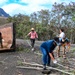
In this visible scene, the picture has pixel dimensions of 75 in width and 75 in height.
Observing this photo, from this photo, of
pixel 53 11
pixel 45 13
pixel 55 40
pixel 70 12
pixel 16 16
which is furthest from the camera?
pixel 16 16

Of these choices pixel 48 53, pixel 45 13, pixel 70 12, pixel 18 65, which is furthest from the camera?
pixel 45 13

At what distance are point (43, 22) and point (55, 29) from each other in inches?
146

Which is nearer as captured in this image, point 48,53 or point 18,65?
point 48,53

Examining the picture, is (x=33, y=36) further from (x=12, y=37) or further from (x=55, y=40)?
(x=55, y=40)

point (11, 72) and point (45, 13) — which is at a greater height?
point (45, 13)

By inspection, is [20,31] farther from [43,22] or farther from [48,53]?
[48,53]

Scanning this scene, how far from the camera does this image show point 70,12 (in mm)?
7602

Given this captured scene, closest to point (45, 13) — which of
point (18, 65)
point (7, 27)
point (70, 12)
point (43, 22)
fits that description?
point (43, 22)

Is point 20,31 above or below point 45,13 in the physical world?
below

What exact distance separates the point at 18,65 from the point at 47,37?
32.2 meters

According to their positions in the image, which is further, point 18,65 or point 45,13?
point 45,13

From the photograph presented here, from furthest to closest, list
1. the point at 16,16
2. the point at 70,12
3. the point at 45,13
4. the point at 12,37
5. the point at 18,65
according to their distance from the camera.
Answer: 1. the point at 16,16
2. the point at 45,13
3. the point at 12,37
4. the point at 18,65
5. the point at 70,12

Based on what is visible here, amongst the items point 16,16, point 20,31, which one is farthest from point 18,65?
point 16,16

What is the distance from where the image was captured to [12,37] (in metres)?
17.3
